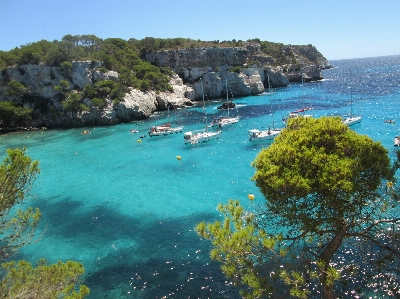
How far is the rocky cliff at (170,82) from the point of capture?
185 feet

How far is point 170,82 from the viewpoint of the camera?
238 ft

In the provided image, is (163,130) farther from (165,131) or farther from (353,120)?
(353,120)

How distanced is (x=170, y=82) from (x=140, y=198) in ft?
170

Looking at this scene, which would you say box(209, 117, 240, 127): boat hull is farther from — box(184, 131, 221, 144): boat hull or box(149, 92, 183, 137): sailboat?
box(184, 131, 221, 144): boat hull

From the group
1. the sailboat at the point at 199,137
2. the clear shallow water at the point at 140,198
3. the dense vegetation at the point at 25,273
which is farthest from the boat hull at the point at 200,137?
the dense vegetation at the point at 25,273

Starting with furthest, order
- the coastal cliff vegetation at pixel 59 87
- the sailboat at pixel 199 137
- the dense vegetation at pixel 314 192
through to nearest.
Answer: the coastal cliff vegetation at pixel 59 87
the sailboat at pixel 199 137
the dense vegetation at pixel 314 192

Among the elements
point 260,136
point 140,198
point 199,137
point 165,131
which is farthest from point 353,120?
point 140,198

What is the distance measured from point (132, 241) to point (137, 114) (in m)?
42.5

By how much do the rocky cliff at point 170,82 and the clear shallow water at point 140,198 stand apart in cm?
654

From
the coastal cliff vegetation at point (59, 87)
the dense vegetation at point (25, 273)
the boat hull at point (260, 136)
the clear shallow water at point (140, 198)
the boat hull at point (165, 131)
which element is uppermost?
the coastal cliff vegetation at point (59, 87)

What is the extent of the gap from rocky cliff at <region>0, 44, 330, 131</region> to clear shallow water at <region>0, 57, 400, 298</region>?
6538mm

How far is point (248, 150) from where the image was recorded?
34.5 meters

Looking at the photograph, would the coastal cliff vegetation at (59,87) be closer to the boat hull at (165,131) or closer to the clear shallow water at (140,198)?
the clear shallow water at (140,198)

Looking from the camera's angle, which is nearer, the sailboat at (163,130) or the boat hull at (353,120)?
the boat hull at (353,120)
